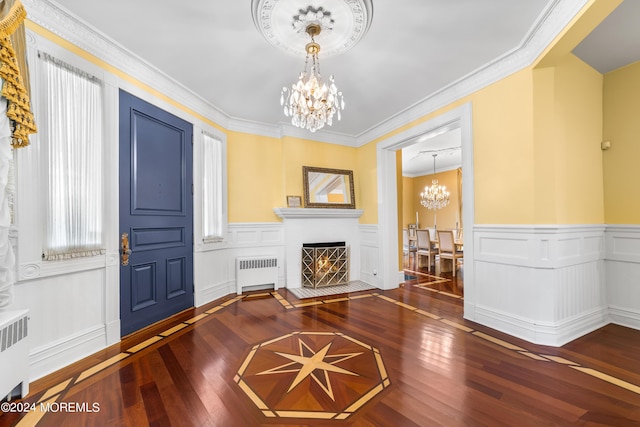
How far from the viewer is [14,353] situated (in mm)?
1722

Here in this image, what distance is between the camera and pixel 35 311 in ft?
6.72

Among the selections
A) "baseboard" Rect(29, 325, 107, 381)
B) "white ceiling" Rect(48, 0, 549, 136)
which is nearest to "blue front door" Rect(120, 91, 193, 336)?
"baseboard" Rect(29, 325, 107, 381)

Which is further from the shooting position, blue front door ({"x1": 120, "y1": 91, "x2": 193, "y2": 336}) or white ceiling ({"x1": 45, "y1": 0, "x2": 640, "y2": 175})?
blue front door ({"x1": 120, "y1": 91, "x2": 193, "y2": 336})

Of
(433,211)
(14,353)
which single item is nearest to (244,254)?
(14,353)

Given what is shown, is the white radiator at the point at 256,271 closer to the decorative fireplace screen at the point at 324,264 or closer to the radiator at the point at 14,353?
the decorative fireplace screen at the point at 324,264

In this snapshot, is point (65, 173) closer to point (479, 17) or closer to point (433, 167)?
point (479, 17)

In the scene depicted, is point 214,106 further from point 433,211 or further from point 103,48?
point 433,211

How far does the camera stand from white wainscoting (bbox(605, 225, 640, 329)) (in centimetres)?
288

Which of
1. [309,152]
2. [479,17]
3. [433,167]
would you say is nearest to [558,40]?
[479,17]

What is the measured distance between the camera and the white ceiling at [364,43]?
83.9 inches

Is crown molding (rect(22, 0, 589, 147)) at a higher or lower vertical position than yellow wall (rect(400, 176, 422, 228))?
higher

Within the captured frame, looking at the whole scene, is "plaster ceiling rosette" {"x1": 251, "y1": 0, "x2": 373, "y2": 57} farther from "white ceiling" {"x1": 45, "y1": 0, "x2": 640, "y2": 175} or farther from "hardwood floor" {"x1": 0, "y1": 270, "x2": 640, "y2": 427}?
"hardwood floor" {"x1": 0, "y1": 270, "x2": 640, "y2": 427}

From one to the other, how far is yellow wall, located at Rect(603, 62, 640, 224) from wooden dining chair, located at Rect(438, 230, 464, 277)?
2588 millimetres

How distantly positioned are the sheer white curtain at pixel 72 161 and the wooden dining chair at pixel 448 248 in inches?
229
